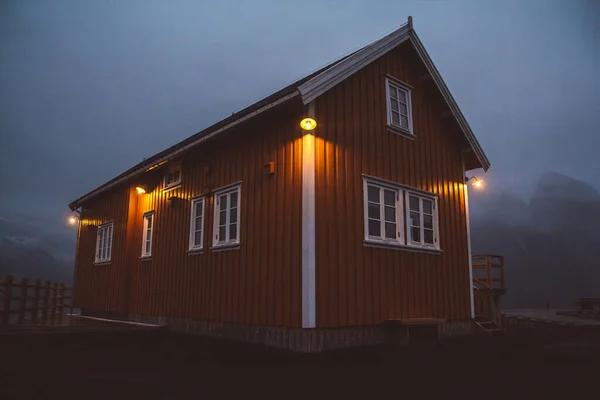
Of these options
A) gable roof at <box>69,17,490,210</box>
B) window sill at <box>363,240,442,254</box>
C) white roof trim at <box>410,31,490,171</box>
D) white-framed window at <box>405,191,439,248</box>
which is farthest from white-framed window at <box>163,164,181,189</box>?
white roof trim at <box>410,31,490,171</box>

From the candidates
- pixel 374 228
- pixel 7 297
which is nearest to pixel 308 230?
pixel 374 228

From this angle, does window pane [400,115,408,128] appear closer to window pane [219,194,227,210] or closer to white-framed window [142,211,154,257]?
window pane [219,194,227,210]

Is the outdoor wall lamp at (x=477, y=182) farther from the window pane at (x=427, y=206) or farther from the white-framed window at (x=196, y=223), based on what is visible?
the white-framed window at (x=196, y=223)

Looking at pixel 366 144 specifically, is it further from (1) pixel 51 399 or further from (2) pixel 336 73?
(1) pixel 51 399

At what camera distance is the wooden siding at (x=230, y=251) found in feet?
31.3

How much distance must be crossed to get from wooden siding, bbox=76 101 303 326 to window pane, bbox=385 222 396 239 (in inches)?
98.3

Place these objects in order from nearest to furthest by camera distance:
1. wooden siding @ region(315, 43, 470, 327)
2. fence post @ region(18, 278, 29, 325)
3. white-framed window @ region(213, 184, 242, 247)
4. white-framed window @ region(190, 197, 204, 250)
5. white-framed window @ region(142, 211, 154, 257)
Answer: wooden siding @ region(315, 43, 470, 327), white-framed window @ region(213, 184, 242, 247), white-framed window @ region(190, 197, 204, 250), fence post @ region(18, 278, 29, 325), white-framed window @ region(142, 211, 154, 257)

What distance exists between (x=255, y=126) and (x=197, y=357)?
519 cm

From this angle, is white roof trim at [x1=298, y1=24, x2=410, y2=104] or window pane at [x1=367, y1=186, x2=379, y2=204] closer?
white roof trim at [x1=298, y1=24, x2=410, y2=104]

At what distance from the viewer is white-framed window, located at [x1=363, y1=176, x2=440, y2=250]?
10391mm

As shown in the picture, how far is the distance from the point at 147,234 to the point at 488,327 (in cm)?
1072

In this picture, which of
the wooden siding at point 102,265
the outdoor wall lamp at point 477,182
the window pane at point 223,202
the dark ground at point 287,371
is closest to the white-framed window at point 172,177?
the wooden siding at point 102,265

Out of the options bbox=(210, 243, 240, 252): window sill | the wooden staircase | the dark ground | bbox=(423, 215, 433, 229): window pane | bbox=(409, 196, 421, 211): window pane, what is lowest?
the dark ground

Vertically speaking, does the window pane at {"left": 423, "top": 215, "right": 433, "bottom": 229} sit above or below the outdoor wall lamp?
below
